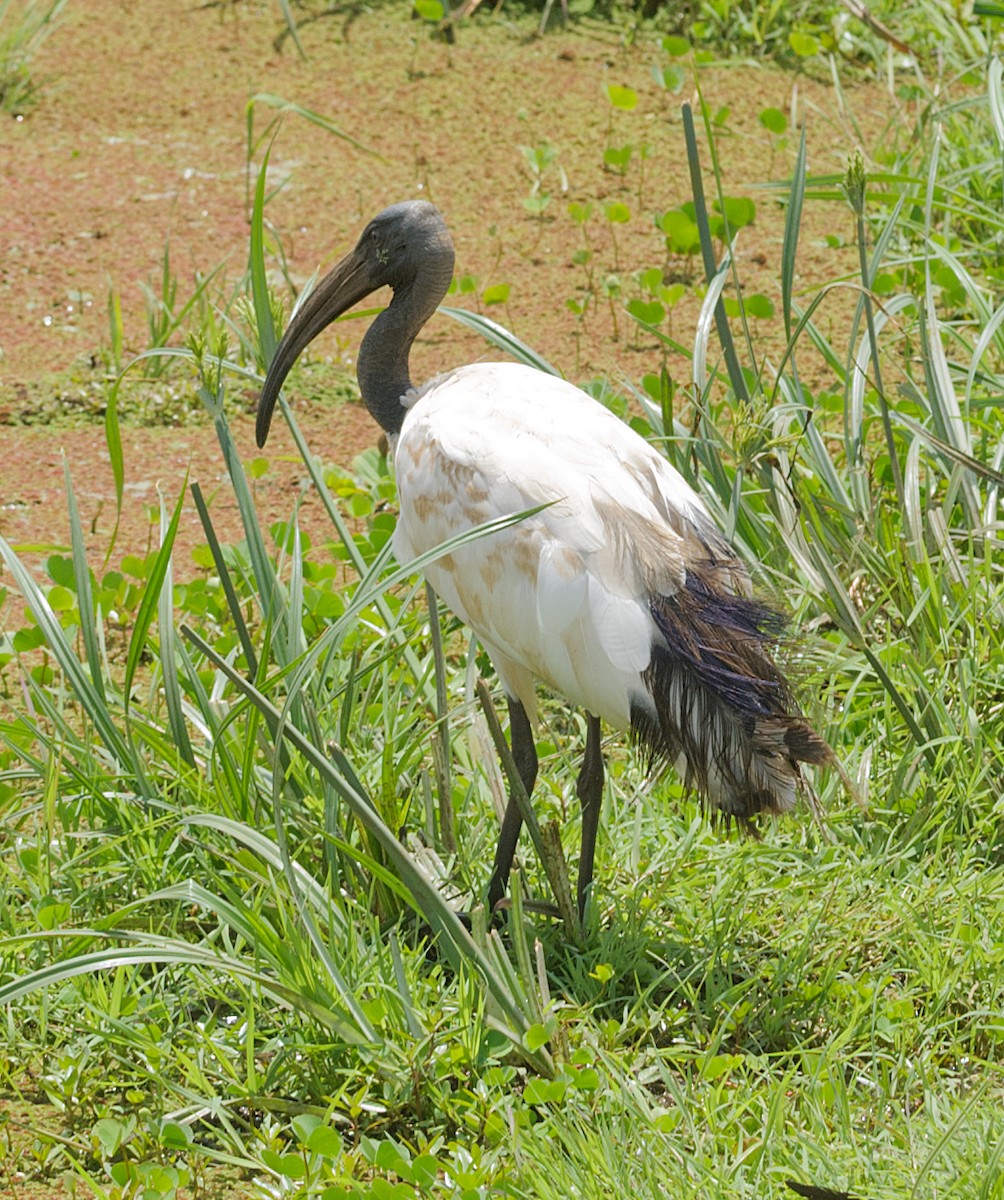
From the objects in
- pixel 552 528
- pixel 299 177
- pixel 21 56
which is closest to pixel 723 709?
pixel 552 528

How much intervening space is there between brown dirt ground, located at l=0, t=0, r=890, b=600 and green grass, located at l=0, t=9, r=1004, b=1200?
1.21m

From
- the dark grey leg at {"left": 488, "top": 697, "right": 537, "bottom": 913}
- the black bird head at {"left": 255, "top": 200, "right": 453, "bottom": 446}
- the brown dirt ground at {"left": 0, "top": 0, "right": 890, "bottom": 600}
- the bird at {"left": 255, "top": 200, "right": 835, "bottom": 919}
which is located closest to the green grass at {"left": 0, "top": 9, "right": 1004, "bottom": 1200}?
the dark grey leg at {"left": 488, "top": 697, "right": 537, "bottom": 913}

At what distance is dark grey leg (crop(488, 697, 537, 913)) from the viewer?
333 cm

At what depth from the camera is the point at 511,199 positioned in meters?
6.67

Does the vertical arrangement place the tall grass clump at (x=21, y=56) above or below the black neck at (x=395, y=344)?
above

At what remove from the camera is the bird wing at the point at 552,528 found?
10.0ft

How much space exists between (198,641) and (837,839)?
175 cm

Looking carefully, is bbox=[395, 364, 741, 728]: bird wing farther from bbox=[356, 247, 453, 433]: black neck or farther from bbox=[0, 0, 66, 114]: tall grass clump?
bbox=[0, 0, 66, 114]: tall grass clump

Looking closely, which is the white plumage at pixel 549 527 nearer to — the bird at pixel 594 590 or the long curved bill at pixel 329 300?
the bird at pixel 594 590

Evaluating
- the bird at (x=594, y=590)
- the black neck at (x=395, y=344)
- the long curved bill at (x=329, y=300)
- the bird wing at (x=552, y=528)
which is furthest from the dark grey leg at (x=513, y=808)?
the long curved bill at (x=329, y=300)

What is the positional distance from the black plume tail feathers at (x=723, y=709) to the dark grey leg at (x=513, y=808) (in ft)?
1.28

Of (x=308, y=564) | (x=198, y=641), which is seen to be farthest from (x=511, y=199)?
(x=198, y=641)

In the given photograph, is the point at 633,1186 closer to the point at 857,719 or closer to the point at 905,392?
the point at 857,719

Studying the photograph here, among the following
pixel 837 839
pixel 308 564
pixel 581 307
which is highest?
pixel 581 307
